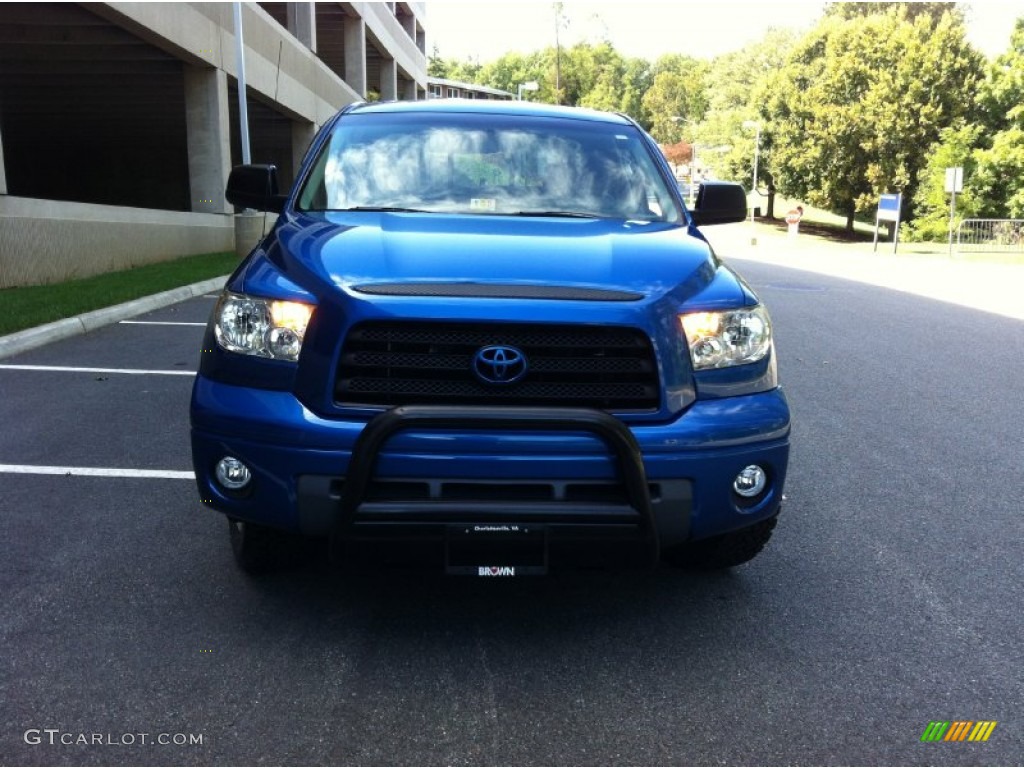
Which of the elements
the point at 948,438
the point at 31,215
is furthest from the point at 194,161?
the point at 948,438

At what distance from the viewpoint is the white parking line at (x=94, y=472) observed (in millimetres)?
4977

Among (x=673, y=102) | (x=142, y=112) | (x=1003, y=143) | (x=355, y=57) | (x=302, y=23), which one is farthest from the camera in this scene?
(x=673, y=102)

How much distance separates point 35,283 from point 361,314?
1214 cm

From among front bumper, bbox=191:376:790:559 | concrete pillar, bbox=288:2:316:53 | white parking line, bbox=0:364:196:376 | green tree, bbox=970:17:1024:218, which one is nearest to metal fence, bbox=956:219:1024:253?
green tree, bbox=970:17:1024:218

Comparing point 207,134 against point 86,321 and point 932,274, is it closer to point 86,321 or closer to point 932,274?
point 86,321

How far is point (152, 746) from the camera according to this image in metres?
2.57

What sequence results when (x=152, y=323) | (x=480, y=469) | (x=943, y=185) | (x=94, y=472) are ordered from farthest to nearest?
(x=943, y=185)
(x=152, y=323)
(x=94, y=472)
(x=480, y=469)

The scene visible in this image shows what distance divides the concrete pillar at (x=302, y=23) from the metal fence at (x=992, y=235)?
22.7 metres

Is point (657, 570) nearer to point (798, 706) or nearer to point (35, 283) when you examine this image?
point (798, 706)

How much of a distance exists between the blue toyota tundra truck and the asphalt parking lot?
0.38m

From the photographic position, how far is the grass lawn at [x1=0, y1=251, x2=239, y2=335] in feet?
31.3

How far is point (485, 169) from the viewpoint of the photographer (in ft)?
14.0

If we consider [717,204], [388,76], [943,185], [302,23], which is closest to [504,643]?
[717,204]

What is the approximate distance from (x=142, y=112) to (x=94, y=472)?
2587cm
